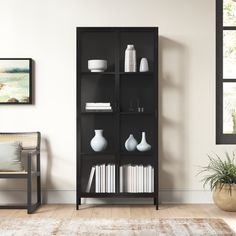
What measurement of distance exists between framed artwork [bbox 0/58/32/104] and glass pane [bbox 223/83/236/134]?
1.96 m

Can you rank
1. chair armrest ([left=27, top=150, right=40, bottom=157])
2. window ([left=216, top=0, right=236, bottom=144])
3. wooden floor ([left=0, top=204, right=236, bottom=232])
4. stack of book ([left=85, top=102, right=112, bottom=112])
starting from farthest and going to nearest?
1. window ([left=216, top=0, right=236, bottom=144])
2. stack of book ([left=85, top=102, right=112, bottom=112])
3. chair armrest ([left=27, top=150, right=40, bottom=157])
4. wooden floor ([left=0, top=204, right=236, bottom=232])

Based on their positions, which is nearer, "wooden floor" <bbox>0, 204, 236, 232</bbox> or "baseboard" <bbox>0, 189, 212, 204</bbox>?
"wooden floor" <bbox>0, 204, 236, 232</bbox>

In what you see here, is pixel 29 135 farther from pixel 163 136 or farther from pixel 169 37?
pixel 169 37

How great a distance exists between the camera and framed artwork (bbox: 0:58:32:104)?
5.11 meters

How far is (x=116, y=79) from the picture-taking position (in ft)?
16.1

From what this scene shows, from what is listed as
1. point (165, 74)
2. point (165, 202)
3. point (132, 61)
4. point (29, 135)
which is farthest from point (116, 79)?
point (165, 202)

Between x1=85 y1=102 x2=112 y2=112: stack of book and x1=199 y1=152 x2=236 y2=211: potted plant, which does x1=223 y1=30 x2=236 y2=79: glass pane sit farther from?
x1=85 y1=102 x2=112 y2=112: stack of book

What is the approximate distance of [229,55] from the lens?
524 cm

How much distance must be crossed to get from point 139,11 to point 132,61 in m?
0.57

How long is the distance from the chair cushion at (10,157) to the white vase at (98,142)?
71 centimetres

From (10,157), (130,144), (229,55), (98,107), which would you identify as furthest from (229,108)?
(10,157)

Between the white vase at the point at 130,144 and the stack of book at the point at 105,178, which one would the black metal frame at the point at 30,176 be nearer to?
the stack of book at the point at 105,178

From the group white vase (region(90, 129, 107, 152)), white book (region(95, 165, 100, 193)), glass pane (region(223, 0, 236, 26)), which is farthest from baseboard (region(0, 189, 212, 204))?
glass pane (region(223, 0, 236, 26))

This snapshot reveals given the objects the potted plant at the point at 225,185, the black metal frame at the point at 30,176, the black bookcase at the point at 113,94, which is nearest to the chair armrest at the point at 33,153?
A: the black metal frame at the point at 30,176
